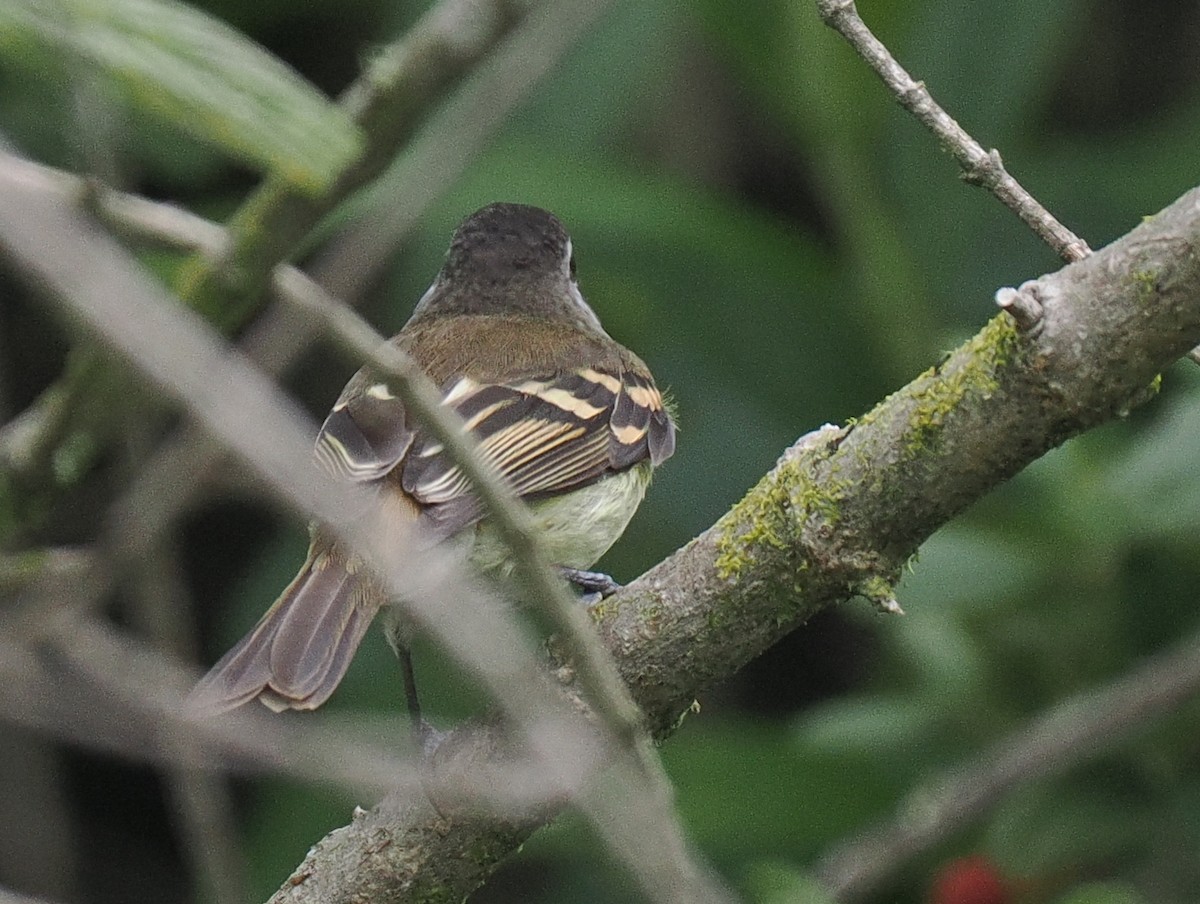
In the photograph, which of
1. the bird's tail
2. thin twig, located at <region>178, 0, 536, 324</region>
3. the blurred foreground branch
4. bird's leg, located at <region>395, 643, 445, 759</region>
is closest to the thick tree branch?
the blurred foreground branch

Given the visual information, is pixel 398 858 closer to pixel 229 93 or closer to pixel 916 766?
pixel 229 93

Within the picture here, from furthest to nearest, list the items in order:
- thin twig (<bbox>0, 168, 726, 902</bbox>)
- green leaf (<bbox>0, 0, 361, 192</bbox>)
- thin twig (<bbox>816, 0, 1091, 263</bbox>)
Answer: thin twig (<bbox>816, 0, 1091, 263</bbox>)
green leaf (<bbox>0, 0, 361, 192</bbox>)
thin twig (<bbox>0, 168, 726, 902</bbox>)

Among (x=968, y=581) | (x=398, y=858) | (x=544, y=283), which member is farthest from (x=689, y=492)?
(x=398, y=858)

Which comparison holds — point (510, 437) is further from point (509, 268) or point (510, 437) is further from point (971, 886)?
point (971, 886)

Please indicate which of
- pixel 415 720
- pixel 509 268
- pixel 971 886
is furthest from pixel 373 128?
pixel 971 886

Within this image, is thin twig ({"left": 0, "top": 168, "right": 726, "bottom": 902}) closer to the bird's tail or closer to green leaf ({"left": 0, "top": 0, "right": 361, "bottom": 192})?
green leaf ({"left": 0, "top": 0, "right": 361, "bottom": 192})

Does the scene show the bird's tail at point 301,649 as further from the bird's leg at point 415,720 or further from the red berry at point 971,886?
the red berry at point 971,886
